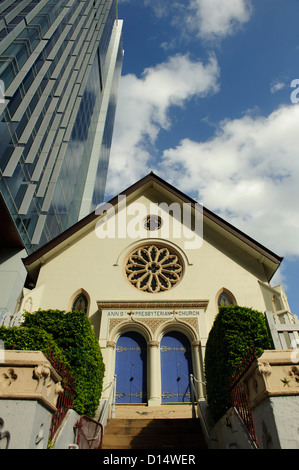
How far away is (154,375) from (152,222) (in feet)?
24.7

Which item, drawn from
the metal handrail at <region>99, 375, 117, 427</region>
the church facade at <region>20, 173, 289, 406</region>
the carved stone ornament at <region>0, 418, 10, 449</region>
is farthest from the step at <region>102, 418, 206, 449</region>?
the carved stone ornament at <region>0, 418, 10, 449</region>

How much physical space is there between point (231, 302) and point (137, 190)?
747cm

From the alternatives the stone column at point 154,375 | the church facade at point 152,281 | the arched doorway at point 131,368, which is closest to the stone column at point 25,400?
the church facade at point 152,281

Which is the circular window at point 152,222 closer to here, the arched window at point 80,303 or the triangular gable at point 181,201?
the triangular gable at point 181,201

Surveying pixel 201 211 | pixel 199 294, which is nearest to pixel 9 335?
pixel 199 294

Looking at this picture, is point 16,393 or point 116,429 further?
point 116,429

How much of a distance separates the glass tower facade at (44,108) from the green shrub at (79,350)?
8078mm

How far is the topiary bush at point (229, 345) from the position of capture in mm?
8177

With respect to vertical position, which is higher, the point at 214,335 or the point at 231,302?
the point at 231,302

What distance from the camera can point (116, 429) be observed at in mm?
9914

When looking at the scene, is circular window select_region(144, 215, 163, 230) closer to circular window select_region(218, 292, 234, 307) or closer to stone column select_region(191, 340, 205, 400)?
circular window select_region(218, 292, 234, 307)

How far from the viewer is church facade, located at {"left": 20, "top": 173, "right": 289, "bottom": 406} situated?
13.4m

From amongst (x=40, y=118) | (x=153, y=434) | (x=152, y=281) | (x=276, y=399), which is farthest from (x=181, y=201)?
(x=276, y=399)
